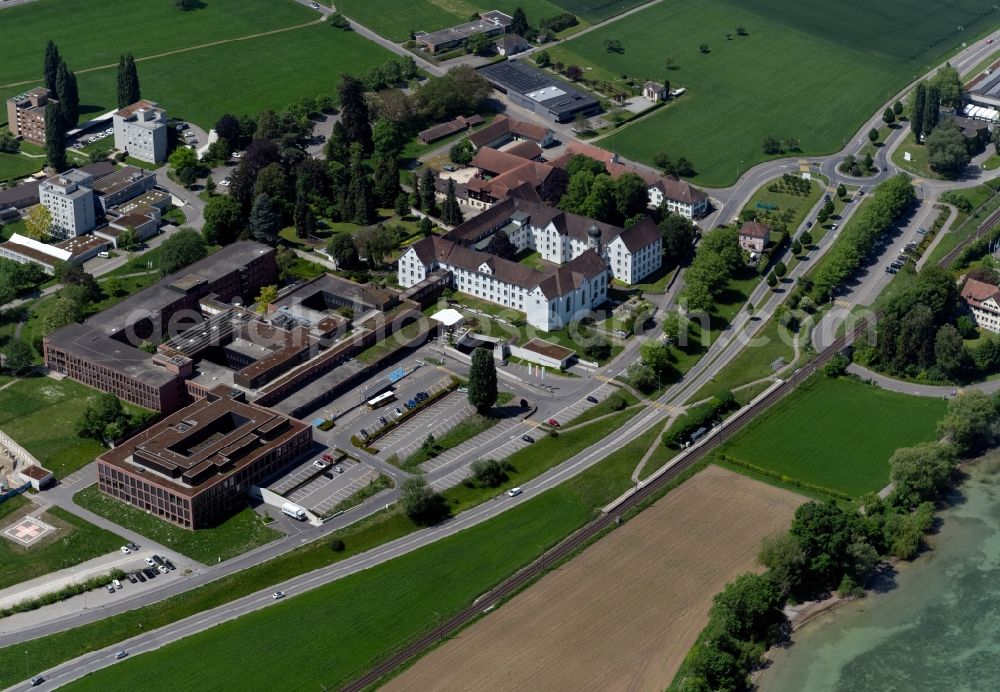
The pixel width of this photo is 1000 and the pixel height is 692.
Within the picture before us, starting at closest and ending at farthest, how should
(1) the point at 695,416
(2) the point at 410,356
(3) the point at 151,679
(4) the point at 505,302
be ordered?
(3) the point at 151,679 < (1) the point at 695,416 < (2) the point at 410,356 < (4) the point at 505,302

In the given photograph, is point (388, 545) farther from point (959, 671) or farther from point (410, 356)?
point (959, 671)

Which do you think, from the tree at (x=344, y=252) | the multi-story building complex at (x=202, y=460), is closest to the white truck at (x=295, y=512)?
the multi-story building complex at (x=202, y=460)

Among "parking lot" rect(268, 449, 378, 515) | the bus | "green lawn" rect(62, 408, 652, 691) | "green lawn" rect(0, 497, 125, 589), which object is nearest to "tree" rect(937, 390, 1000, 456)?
"green lawn" rect(62, 408, 652, 691)

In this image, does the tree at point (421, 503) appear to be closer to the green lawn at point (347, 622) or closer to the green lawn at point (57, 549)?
the green lawn at point (347, 622)

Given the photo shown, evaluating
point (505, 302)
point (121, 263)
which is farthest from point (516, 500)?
point (121, 263)

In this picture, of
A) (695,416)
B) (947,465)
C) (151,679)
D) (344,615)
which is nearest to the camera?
(151,679)

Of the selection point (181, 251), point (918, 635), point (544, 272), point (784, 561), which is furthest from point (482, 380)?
point (918, 635)

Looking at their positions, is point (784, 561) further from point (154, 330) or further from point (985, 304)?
point (154, 330)
